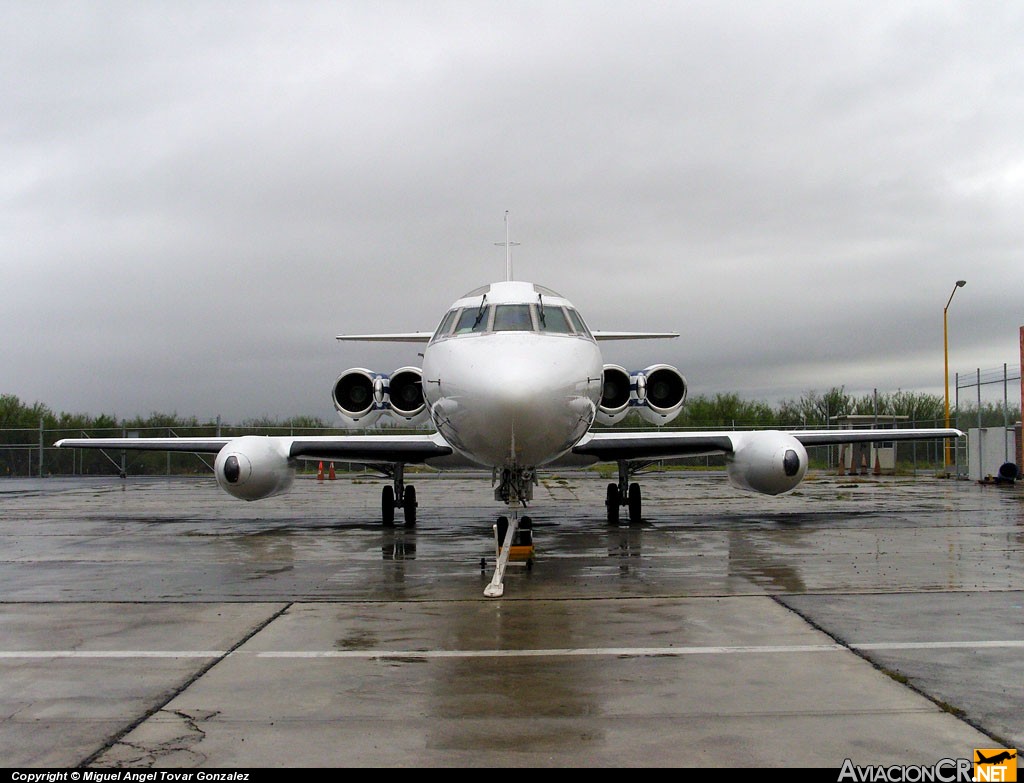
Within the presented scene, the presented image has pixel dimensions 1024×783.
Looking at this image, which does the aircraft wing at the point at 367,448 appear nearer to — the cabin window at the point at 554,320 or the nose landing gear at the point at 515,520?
the nose landing gear at the point at 515,520

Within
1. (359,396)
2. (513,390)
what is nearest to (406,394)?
(359,396)

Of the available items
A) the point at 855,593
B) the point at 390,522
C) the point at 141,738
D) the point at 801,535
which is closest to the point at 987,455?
the point at 801,535

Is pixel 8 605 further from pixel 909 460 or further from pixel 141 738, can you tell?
pixel 909 460

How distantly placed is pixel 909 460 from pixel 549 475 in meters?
22.2

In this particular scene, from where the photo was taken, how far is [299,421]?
140ft

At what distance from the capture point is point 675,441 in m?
14.0

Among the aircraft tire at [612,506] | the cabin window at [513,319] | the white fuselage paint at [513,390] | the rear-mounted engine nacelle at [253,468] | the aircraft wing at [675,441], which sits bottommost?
the aircraft tire at [612,506]

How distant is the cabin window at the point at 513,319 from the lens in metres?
9.44

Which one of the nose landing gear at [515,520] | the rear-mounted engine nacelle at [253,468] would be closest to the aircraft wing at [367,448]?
the rear-mounted engine nacelle at [253,468]

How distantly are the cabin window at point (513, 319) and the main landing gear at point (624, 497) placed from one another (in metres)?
6.18

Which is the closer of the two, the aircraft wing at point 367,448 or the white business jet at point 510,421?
the white business jet at point 510,421

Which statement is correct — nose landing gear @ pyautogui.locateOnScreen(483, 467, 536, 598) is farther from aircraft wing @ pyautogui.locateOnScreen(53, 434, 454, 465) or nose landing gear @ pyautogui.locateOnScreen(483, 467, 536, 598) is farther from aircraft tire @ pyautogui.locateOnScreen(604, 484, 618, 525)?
aircraft tire @ pyautogui.locateOnScreen(604, 484, 618, 525)

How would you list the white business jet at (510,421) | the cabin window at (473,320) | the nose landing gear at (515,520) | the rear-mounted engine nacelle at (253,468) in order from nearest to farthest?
the white business jet at (510,421)
the cabin window at (473,320)
the nose landing gear at (515,520)
the rear-mounted engine nacelle at (253,468)

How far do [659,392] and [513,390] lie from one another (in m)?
7.38
